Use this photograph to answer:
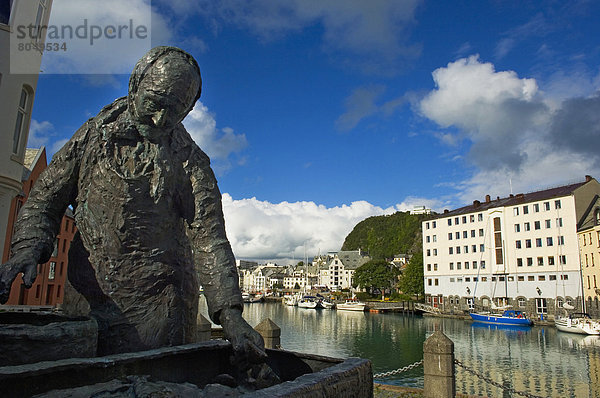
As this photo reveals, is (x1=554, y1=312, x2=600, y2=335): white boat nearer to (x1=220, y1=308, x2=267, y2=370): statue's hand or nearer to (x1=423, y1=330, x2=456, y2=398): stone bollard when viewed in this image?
(x1=423, y1=330, x2=456, y2=398): stone bollard

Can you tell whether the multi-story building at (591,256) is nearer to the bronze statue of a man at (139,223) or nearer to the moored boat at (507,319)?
the moored boat at (507,319)

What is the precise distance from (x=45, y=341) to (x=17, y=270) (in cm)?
55

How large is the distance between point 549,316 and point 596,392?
28.0 metres

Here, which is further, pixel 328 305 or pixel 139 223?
pixel 328 305

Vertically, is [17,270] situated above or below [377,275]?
above

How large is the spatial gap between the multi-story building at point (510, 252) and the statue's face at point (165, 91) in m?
45.3

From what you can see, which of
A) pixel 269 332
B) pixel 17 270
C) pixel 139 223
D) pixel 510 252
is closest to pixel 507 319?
pixel 510 252

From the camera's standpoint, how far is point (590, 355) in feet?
73.6

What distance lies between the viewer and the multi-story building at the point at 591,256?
3541cm

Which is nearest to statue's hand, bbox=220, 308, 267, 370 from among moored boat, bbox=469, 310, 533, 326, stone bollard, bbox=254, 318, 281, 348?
stone bollard, bbox=254, 318, 281, 348

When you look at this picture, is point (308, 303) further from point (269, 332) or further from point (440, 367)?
point (440, 367)

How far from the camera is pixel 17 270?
1.87m

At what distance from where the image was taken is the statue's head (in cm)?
219

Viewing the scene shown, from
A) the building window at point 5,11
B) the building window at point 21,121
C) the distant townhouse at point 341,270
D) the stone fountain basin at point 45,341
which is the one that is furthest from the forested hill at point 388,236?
the stone fountain basin at point 45,341
